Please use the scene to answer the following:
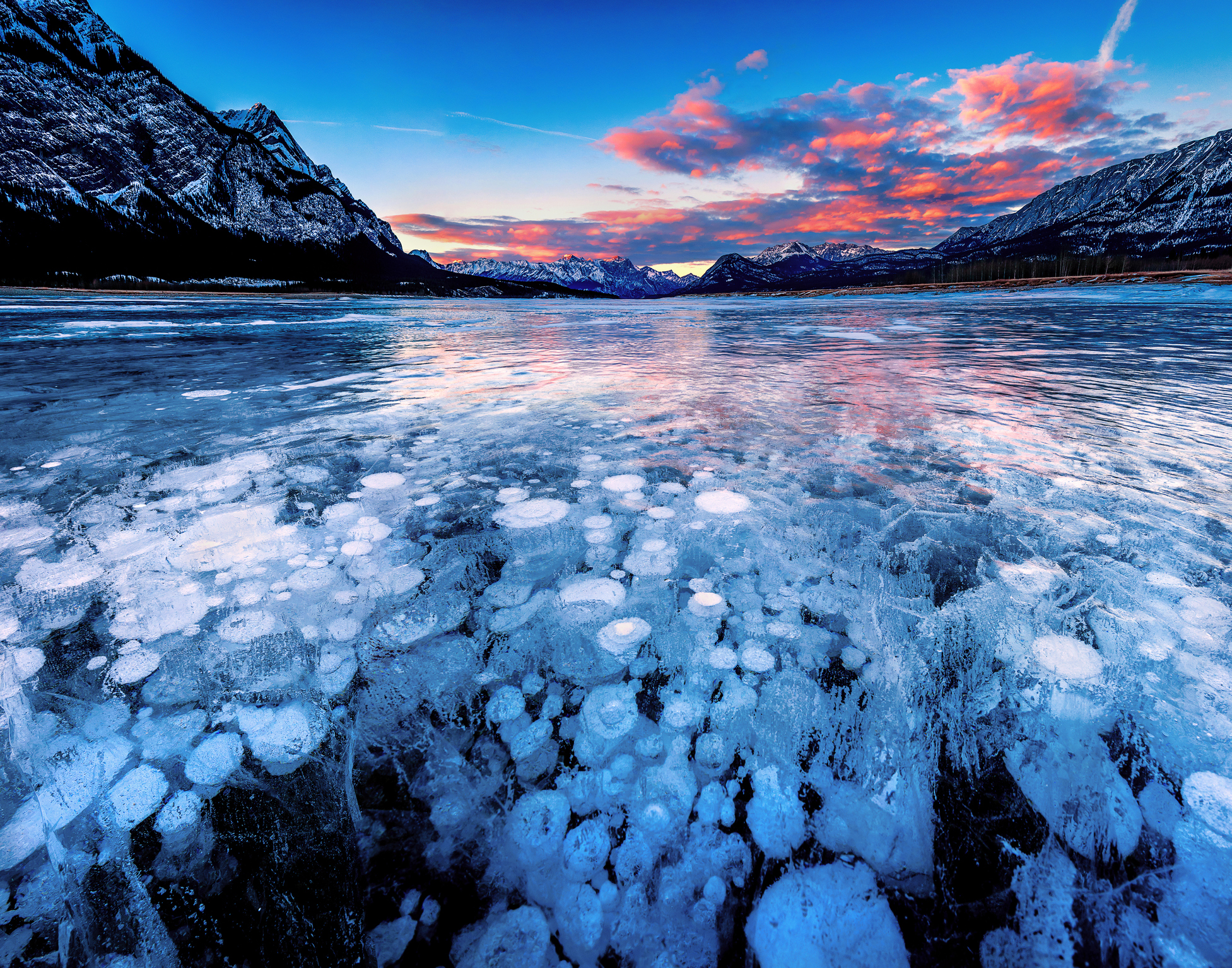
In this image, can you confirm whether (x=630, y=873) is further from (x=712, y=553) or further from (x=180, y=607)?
(x=180, y=607)

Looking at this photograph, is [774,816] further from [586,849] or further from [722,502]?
[722,502]

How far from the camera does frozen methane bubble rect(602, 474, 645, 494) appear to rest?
8.65 feet

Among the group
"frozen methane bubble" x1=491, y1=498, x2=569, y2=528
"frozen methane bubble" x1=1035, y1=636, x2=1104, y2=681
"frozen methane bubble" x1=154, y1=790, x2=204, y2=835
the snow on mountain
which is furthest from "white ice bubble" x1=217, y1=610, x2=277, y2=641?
the snow on mountain

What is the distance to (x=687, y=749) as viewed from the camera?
1.20m

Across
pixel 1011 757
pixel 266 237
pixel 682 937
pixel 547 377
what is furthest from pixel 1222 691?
pixel 266 237

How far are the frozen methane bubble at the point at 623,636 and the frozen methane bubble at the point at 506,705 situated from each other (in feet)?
0.95

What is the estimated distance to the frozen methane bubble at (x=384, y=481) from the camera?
8.84 feet

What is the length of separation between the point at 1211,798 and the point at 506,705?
5.10 ft

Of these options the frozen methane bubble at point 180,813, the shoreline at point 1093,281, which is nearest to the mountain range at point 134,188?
the shoreline at point 1093,281

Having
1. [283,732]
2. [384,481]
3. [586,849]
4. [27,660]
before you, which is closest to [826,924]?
[586,849]

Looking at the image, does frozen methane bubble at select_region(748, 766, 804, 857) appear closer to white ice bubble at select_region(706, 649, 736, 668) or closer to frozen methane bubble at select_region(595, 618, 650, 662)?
white ice bubble at select_region(706, 649, 736, 668)

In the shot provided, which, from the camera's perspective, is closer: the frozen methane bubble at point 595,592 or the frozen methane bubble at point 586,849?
the frozen methane bubble at point 586,849

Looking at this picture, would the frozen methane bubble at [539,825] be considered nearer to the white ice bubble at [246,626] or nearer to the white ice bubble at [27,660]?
the white ice bubble at [246,626]

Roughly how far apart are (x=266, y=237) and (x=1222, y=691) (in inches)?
7741
